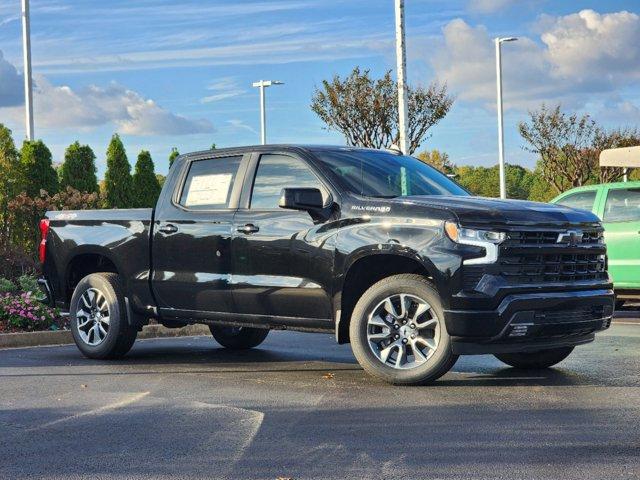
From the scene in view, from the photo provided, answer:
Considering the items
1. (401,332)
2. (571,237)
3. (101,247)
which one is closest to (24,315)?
(101,247)

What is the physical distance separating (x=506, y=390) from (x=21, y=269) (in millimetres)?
11925

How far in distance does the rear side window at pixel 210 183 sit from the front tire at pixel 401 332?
1869 mm

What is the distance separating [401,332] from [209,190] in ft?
8.13

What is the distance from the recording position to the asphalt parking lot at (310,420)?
535 cm

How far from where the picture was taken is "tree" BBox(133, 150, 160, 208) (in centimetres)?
2877

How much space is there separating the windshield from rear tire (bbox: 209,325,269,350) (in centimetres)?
277

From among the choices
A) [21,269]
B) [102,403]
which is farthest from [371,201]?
[21,269]

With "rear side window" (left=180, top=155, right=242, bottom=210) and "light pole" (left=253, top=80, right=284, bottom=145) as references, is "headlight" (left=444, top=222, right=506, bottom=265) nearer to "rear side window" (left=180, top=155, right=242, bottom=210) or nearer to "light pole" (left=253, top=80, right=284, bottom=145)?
"rear side window" (left=180, top=155, right=242, bottom=210)

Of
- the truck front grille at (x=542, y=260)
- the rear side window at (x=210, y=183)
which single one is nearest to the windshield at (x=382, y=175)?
the rear side window at (x=210, y=183)

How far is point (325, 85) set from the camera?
36.6 meters

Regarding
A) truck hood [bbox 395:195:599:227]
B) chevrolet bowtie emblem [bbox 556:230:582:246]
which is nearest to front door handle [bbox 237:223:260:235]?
truck hood [bbox 395:195:599:227]

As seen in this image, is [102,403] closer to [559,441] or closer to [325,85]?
[559,441]

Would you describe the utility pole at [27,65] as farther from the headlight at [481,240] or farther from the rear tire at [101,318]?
the headlight at [481,240]

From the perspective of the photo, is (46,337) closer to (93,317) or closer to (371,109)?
(93,317)
